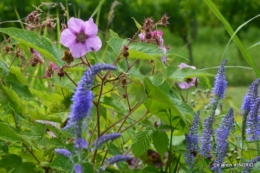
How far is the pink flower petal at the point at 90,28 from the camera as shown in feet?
4.65

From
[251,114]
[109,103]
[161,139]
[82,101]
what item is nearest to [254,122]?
[251,114]

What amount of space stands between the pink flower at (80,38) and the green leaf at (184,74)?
19 cm

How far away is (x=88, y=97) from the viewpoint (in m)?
0.89

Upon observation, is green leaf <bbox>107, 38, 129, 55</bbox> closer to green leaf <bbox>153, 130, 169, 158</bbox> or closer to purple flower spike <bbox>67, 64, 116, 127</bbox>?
green leaf <bbox>153, 130, 169, 158</bbox>

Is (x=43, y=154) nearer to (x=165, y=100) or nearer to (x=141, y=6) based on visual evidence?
(x=165, y=100)

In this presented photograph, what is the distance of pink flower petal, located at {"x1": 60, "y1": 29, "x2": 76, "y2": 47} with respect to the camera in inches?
55.4

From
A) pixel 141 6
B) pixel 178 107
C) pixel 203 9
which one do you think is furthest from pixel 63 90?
pixel 203 9

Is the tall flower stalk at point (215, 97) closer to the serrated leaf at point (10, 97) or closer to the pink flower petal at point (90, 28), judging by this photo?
the pink flower petal at point (90, 28)

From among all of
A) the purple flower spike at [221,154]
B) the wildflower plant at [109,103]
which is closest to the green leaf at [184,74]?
the wildflower plant at [109,103]

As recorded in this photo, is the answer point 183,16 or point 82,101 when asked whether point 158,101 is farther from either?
point 183,16

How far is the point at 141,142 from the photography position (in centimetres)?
151

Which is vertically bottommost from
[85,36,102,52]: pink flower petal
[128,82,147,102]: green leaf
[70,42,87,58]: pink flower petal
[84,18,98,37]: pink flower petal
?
[128,82,147,102]: green leaf

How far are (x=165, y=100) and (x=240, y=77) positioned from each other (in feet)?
31.6

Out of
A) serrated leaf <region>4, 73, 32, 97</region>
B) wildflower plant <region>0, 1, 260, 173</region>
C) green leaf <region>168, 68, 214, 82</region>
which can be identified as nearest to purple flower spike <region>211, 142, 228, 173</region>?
wildflower plant <region>0, 1, 260, 173</region>
